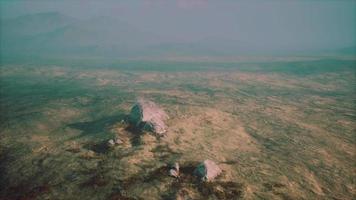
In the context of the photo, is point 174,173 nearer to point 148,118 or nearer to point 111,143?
point 111,143

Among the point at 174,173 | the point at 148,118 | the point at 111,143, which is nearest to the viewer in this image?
the point at 174,173

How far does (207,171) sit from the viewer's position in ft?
57.6

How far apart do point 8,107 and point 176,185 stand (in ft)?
104

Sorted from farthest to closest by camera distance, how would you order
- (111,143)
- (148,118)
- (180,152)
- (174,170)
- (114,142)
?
1. (148,118)
2. (114,142)
3. (111,143)
4. (180,152)
5. (174,170)

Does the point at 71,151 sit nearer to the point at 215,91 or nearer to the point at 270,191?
the point at 270,191

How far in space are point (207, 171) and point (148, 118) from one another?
31.3 feet

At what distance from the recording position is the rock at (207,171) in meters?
17.4

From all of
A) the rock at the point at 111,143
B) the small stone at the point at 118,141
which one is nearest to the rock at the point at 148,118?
the small stone at the point at 118,141

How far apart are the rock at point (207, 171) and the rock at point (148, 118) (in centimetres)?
709

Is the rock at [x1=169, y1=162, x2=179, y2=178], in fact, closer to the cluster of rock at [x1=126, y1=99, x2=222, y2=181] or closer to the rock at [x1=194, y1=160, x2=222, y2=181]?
the rock at [x1=194, y1=160, x2=222, y2=181]

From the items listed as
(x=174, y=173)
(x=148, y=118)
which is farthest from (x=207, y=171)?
(x=148, y=118)

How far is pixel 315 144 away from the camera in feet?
81.8

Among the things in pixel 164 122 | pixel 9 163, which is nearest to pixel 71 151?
pixel 9 163

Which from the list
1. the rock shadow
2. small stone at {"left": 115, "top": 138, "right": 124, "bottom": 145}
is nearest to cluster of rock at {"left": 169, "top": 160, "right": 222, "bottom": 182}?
small stone at {"left": 115, "top": 138, "right": 124, "bottom": 145}
